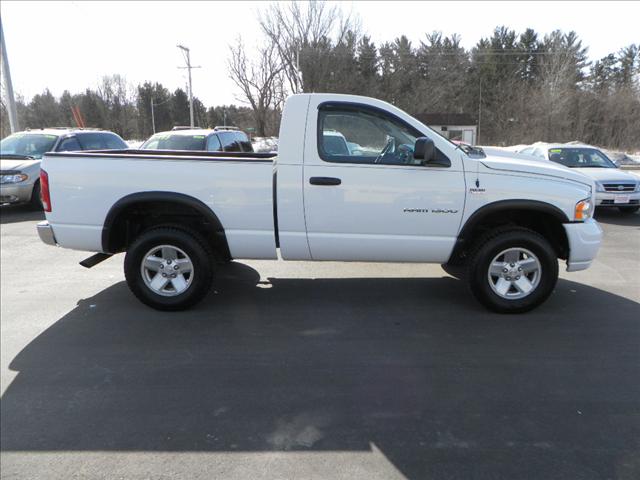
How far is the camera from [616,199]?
9.67 m

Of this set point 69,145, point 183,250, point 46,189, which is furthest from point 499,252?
point 69,145

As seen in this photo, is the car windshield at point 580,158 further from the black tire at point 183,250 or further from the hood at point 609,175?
the black tire at point 183,250

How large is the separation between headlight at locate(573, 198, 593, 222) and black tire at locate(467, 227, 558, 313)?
365 millimetres

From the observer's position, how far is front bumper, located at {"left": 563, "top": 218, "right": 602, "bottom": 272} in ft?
14.8

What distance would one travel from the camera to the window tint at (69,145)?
1091 centimetres

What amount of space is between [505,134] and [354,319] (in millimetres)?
52460

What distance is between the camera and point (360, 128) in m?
4.56

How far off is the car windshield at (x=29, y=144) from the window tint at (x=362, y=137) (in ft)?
31.0

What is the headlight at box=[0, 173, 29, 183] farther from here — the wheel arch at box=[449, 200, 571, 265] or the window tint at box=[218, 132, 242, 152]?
the wheel arch at box=[449, 200, 571, 265]

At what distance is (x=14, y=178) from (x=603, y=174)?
1280 centimetres

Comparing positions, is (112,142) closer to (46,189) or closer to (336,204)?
(46,189)

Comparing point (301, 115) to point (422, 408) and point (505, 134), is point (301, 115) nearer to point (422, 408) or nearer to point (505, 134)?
point (422, 408)

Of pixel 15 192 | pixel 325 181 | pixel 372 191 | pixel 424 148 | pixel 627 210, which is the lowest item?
pixel 627 210

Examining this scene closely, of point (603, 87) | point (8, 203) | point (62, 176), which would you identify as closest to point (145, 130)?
point (603, 87)
